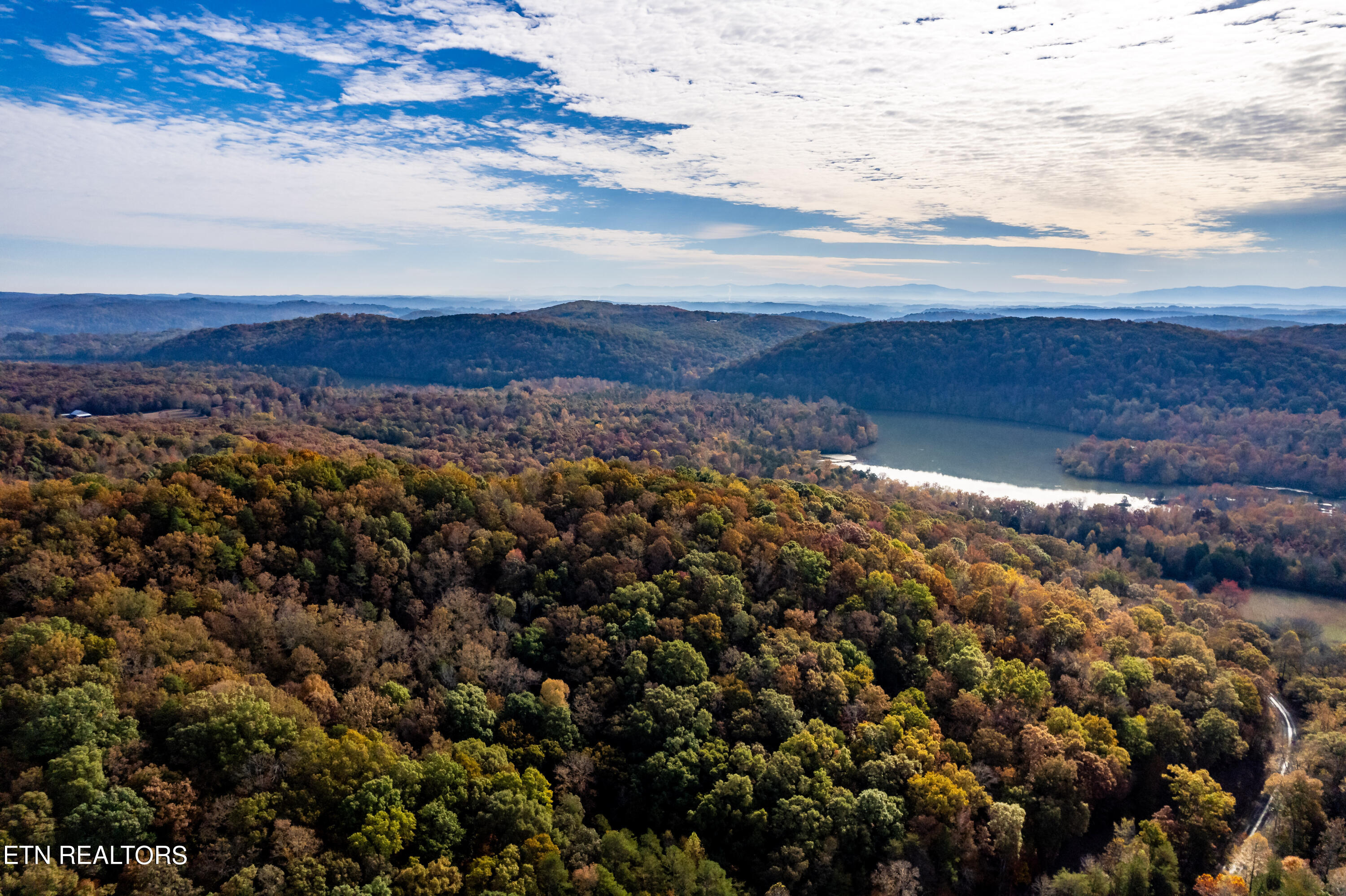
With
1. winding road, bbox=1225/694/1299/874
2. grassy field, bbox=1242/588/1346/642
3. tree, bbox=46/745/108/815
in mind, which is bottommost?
grassy field, bbox=1242/588/1346/642

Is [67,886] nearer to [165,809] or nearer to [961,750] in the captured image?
[165,809]

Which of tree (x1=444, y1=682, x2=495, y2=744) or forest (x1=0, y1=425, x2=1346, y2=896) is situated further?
tree (x1=444, y1=682, x2=495, y2=744)

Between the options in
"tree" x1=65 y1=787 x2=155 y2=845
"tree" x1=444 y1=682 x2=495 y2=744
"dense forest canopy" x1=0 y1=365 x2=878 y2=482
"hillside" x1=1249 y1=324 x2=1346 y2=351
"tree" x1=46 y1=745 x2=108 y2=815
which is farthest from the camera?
"hillside" x1=1249 y1=324 x2=1346 y2=351

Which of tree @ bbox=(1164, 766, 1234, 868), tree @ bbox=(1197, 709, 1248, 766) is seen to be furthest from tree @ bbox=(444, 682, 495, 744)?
tree @ bbox=(1197, 709, 1248, 766)

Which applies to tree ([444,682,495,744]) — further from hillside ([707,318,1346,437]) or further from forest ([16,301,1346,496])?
hillside ([707,318,1346,437])

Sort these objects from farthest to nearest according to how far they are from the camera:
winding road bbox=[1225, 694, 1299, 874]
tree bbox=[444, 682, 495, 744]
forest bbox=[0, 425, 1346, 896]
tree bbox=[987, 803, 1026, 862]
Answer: winding road bbox=[1225, 694, 1299, 874] < tree bbox=[444, 682, 495, 744] < tree bbox=[987, 803, 1026, 862] < forest bbox=[0, 425, 1346, 896]

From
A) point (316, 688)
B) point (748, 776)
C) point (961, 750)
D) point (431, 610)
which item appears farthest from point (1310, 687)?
point (316, 688)
